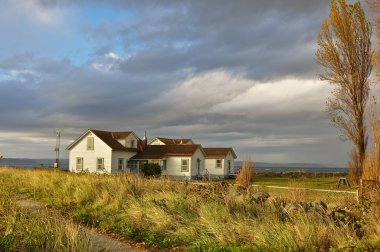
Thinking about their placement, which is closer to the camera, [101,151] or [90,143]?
[101,151]

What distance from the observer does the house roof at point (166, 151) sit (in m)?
45.6

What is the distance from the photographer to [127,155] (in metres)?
46.3

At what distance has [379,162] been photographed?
12.3 m

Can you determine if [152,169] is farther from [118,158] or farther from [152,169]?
[118,158]

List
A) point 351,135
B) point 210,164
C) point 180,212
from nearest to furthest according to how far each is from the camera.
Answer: point 180,212 → point 351,135 → point 210,164

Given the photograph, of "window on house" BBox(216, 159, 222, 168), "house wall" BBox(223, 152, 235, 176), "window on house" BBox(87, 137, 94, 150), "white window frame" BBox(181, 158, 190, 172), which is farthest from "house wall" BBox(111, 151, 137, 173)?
"house wall" BBox(223, 152, 235, 176)

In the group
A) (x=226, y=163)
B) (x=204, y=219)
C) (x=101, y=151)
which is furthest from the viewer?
(x=226, y=163)

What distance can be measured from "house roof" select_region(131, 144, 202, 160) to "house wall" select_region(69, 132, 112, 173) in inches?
151

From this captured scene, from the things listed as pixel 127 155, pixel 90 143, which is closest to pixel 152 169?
pixel 127 155

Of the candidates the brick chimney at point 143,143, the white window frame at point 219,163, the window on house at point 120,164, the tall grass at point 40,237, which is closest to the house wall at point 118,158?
the window on house at point 120,164

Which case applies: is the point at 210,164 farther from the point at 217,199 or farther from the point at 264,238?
the point at 264,238

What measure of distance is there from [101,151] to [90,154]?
151 centimetres

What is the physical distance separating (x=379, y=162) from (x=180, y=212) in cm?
604

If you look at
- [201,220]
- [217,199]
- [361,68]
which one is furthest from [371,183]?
[361,68]
